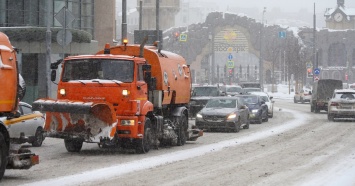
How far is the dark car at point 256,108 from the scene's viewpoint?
4100 centimetres

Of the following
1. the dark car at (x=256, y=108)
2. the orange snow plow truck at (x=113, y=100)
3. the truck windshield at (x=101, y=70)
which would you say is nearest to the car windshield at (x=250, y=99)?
the dark car at (x=256, y=108)

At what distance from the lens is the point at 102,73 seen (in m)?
22.1

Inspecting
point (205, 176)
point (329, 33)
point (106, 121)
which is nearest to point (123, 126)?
point (106, 121)

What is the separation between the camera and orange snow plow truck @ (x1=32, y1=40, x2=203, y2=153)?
2109 centimetres

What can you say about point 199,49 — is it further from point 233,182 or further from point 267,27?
point 233,182

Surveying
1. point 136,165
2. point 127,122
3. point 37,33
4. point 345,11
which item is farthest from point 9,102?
point 345,11

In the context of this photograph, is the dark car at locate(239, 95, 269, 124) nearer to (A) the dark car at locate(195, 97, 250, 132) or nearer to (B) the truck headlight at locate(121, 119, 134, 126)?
(A) the dark car at locate(195, 97, 250, 132)

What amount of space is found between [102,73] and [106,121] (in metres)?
1.52

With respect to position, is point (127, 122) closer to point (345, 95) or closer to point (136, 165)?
point (136, 165)

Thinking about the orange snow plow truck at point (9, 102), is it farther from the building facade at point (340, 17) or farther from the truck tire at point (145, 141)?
the building facade at point (340, 17)

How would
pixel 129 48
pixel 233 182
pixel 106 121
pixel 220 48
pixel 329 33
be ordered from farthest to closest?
pixel 329 33 < pixel 220 48 < pixel 129 48 < pixel 106 121 < pixel 233 182

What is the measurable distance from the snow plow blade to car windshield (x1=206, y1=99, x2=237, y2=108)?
14088 mm

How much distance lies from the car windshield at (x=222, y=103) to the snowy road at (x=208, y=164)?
6.25m

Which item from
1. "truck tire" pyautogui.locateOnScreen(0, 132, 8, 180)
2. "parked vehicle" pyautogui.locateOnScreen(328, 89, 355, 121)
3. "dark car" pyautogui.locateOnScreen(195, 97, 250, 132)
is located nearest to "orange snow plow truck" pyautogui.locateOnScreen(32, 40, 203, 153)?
"truck tire" pyautogui.locateOnScreen(0, 132, 8, 180)
